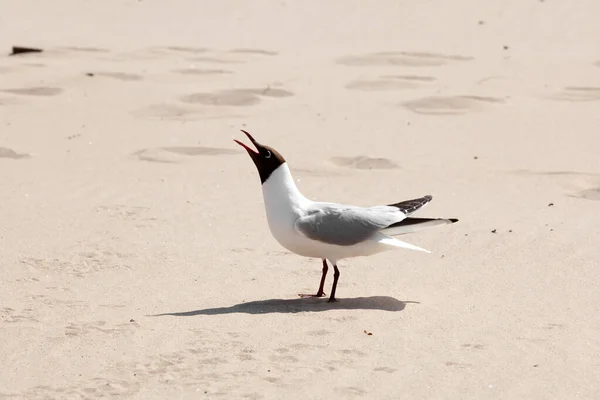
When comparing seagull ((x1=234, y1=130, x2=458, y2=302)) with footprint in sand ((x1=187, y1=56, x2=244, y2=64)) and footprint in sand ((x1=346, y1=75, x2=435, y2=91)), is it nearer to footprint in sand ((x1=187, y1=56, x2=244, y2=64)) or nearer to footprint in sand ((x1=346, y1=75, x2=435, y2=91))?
footprint in sand ((x1=346, y1=75, x2=435, y2=91))

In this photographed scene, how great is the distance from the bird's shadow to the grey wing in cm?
30

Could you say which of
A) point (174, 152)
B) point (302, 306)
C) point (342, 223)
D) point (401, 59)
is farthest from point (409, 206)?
point (401, 59)

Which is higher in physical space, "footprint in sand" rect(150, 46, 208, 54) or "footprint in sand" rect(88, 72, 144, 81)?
"footprint in sand" rect(150, 46, 208, 54)

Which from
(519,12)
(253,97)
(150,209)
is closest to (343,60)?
(253,97)

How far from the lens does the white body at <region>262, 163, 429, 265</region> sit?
18.0 ft

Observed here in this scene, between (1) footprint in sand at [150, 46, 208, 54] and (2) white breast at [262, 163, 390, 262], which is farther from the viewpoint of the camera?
(1) footprint in sand at [150, 46, 208, 54]

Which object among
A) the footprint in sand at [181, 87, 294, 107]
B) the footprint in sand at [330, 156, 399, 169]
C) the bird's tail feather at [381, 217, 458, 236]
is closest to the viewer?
the bird's tail feather at [381, 217, 458, 236]

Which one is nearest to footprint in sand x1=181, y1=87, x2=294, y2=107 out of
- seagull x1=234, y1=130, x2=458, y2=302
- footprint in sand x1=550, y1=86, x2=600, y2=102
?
footprint in sand x1=550, y1=86, x2=600, y2=102

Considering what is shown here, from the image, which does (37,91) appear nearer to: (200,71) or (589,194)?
(200,71)

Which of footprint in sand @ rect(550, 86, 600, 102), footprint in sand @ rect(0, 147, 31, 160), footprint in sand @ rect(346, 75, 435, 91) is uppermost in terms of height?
footprint in sand @ rect(550, 86, 600, 102)

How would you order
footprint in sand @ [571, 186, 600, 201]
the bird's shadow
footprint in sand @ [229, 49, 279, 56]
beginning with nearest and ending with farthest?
the bird's shadow → footprint in sand @ [571, 186, 600, 201] → footprint in sand @ [229, 49, 279, 56]

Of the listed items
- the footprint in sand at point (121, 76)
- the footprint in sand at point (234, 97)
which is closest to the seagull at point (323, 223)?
the footprint in sand at point (234, 97)

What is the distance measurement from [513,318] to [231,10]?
10.3 metres

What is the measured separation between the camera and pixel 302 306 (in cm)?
543
